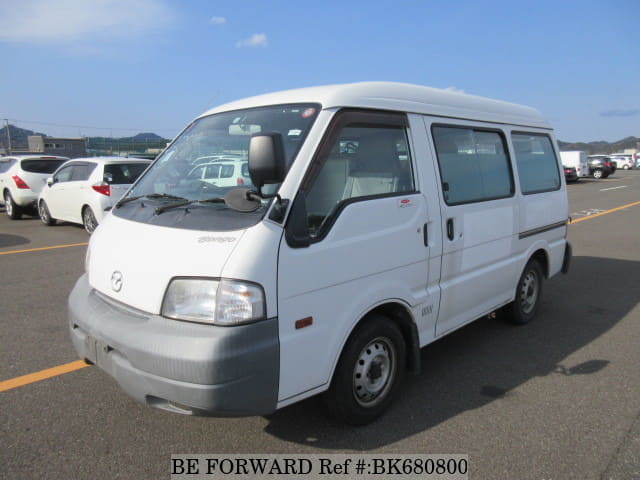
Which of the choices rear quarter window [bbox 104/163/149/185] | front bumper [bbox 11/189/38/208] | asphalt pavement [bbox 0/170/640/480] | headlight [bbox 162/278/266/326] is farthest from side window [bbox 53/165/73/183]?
headlight [bbox 162/278/266/326]

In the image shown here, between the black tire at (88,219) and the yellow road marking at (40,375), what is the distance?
6.66m

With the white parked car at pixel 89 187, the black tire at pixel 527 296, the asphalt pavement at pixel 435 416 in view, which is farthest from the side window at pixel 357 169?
the white parked car at pixel 89 187

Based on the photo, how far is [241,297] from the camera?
237 centimetres

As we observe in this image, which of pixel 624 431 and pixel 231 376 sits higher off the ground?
pixel 231 376

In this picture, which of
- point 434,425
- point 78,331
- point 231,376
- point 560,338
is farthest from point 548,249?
point 78,331

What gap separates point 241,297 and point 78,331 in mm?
1279

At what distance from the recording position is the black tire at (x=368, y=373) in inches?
114

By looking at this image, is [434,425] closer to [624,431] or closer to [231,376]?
[624,431]

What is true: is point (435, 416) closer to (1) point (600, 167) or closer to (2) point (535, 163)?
(2) point (535, 163)

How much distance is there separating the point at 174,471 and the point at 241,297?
3.60 feet

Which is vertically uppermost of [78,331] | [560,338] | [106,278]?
[106,278]

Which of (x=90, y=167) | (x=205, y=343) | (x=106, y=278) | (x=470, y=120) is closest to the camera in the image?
(x=205, y=343)

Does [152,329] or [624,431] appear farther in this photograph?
[624,431]

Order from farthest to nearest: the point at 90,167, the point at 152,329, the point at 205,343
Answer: the point at 90,167, the point at 152,329, the point at 205,343
